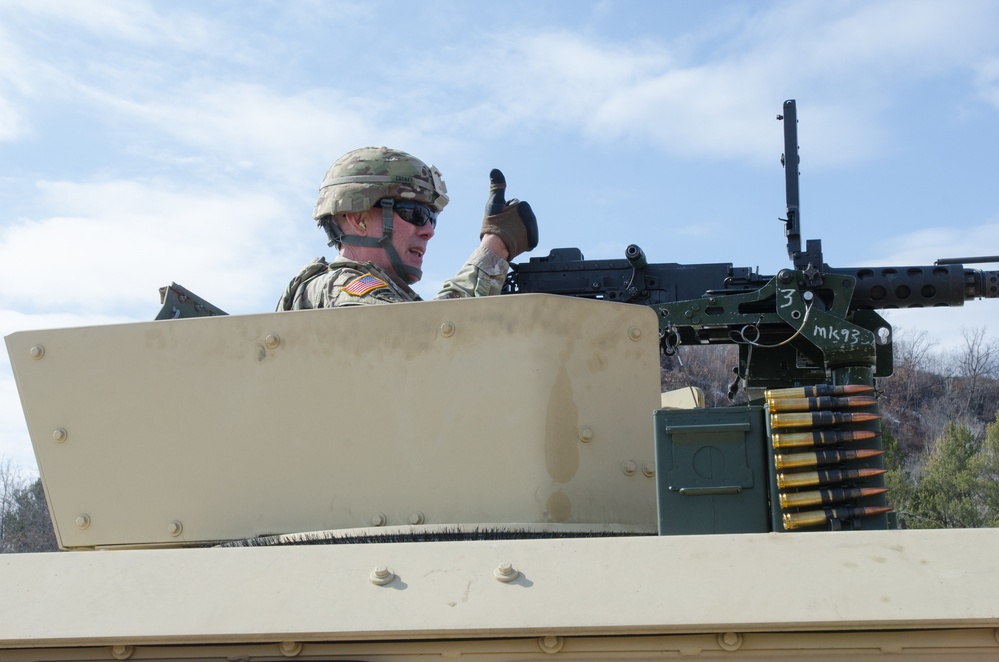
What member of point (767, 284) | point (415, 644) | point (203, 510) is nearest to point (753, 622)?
point (415, 644)

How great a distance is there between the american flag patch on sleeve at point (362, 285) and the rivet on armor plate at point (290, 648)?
1.65 meters

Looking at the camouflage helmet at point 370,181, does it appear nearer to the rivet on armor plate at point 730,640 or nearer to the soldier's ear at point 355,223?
the soldier's ear at point 355,223

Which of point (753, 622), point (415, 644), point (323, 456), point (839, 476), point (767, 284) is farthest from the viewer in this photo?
point (767, 284)

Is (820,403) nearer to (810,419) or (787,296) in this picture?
(810,419)

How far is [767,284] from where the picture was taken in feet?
30.0

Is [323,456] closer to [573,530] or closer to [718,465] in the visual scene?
[573,530]

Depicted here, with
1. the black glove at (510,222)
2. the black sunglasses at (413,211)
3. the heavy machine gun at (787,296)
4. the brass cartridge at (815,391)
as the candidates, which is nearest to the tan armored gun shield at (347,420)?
the brass cartridge at (815,391)

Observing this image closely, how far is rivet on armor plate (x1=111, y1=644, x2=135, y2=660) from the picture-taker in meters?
2.65

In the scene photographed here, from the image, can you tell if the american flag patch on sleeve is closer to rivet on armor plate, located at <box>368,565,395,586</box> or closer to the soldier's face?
the soldier's face

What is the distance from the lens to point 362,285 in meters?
4.09

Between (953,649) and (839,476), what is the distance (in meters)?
0.72

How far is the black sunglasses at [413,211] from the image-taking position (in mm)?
4562

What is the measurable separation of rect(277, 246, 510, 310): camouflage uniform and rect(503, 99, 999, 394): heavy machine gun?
3.70 metres

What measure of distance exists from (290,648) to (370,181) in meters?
2.30
